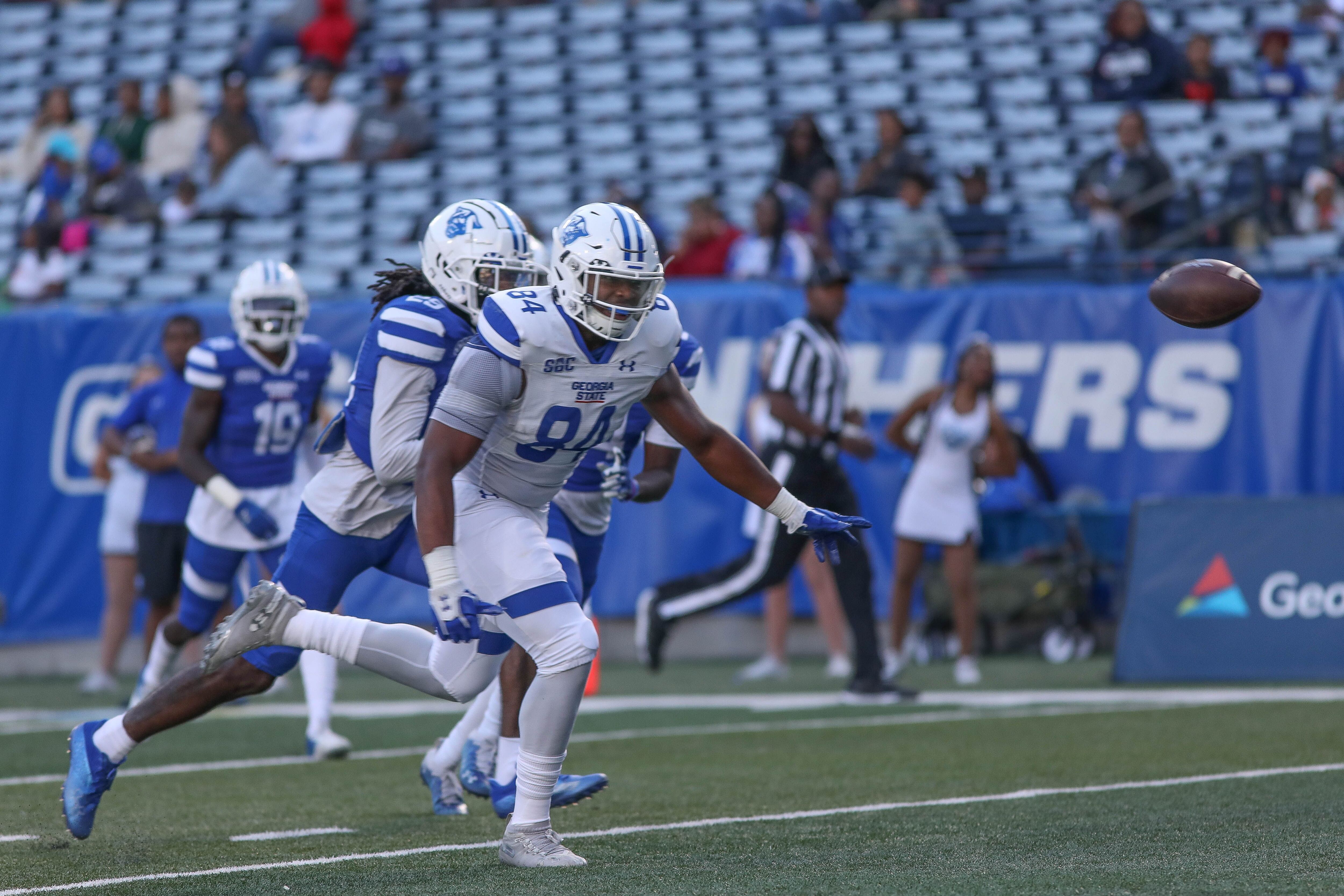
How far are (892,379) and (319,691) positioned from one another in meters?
5.06

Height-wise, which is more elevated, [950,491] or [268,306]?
[268,306]

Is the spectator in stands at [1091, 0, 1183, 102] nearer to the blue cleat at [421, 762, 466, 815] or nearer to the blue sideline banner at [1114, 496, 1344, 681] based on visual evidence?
the blue sideline banner at [1114, 496, 1344, 681]

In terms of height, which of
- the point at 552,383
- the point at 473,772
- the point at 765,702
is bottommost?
the point at 765,702

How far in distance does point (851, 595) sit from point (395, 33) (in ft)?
31.1

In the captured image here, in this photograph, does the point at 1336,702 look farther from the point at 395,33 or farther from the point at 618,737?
the point at 395,33

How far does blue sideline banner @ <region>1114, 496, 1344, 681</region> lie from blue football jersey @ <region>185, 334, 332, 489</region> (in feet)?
13.0

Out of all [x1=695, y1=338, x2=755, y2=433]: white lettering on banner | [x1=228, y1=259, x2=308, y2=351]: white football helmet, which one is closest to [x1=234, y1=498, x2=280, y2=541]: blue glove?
[x1=228, y1=259, x2=308, y2=351]: white football helmet

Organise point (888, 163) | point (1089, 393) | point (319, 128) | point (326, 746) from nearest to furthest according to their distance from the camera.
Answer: point (326, 746) → point (1089, 393) → point (888, 163) → point (319, 128)

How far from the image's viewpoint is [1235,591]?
8258 mm

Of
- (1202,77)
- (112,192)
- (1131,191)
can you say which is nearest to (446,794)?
(1131,191)

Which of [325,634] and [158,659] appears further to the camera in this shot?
[158,659]

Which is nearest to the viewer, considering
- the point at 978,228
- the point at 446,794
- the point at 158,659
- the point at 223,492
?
the point at 446,794

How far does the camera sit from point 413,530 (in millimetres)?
4891

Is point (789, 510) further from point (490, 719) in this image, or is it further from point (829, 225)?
point (829, 225)
